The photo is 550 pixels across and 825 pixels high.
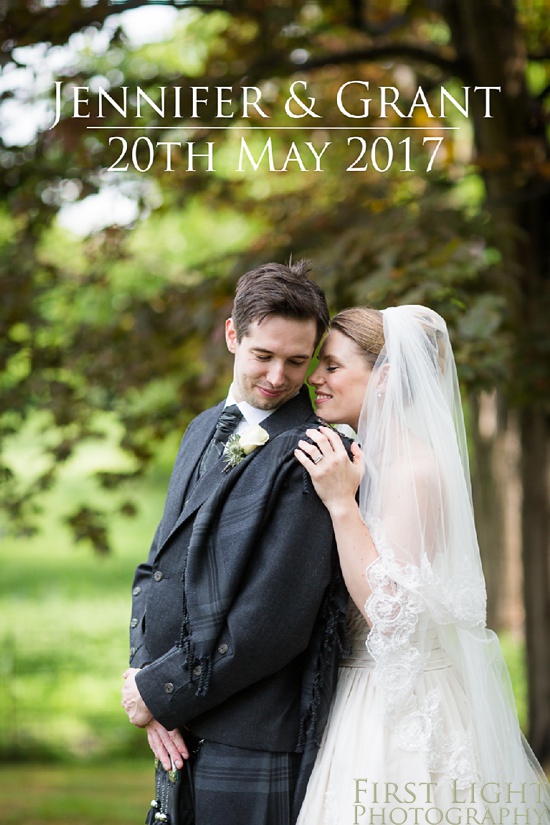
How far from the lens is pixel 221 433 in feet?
9.08

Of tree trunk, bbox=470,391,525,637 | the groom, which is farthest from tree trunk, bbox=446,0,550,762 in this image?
the groom

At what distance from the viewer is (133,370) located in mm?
5305

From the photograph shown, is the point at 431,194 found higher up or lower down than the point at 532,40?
lower down

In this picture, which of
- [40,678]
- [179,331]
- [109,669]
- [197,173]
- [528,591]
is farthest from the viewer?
[109,669]

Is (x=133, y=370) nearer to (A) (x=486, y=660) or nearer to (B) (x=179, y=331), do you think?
(B) (x=179, y=331)

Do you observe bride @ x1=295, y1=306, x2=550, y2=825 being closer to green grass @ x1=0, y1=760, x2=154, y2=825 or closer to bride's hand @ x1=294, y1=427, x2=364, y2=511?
bride's hand @ x1=294, y1=427, x2=364, y2=511

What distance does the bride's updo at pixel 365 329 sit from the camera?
2785 mm

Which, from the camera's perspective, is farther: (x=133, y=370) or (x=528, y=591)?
(x=528, y=591)

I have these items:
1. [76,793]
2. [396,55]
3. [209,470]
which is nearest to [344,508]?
[209,470]

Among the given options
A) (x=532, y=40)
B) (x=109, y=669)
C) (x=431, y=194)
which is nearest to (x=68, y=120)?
(x=431, y=194)

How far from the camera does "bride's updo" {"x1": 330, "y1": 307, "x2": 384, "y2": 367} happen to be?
9.14ft

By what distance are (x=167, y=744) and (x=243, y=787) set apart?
0.84ft

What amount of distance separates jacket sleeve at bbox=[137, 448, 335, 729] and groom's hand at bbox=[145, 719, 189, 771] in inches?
3.3

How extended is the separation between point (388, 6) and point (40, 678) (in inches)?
307
